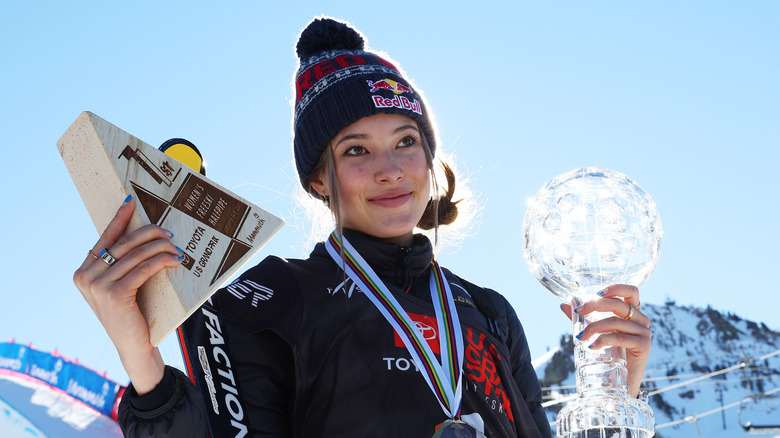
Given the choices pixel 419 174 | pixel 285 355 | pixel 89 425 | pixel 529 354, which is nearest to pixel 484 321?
pixel 529 354


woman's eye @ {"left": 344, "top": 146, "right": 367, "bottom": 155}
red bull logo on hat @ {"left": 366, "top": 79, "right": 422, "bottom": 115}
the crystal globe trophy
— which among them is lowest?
the crystal globe trophy

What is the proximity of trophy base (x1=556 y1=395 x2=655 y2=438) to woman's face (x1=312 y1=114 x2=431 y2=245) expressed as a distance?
0.75 metres

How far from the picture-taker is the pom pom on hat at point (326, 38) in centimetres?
264

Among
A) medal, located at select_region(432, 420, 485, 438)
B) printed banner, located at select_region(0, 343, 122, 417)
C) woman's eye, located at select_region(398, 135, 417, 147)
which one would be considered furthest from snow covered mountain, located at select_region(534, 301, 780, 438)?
medal, located at select_region(432, 420, 485, 438)

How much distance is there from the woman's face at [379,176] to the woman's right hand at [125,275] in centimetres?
80

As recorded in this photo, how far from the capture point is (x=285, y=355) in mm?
1973

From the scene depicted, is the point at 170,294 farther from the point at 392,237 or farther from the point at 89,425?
the point at 89,425

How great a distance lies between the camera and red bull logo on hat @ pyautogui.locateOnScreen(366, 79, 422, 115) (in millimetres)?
2311

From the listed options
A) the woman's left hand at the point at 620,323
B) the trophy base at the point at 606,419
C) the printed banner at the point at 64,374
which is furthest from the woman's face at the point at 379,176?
the printed banner at the point at 64,374

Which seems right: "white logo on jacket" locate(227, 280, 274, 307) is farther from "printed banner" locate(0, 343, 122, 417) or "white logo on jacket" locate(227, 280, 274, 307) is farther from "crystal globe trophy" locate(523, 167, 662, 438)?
"printed banner" locate(0, 343, 122, 417)

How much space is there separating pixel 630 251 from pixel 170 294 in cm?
116

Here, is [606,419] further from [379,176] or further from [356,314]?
[379,176]

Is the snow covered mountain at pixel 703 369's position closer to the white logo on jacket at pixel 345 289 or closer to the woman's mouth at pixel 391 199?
the woman's mouth at pixel 391 199

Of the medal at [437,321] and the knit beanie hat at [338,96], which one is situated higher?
the knit beanie hat at [338,96]
